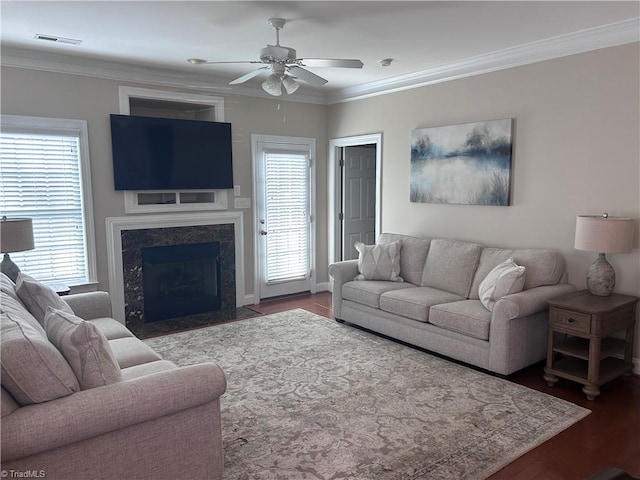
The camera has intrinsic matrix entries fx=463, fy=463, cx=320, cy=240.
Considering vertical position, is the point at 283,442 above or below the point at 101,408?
below

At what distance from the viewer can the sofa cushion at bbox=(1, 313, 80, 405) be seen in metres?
1.79

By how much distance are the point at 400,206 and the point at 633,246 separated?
98.2 inches

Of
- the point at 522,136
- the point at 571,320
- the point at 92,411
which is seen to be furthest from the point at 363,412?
the point at 522,136

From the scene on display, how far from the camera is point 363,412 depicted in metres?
3.10

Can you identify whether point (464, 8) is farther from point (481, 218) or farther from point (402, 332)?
point (402, 332)

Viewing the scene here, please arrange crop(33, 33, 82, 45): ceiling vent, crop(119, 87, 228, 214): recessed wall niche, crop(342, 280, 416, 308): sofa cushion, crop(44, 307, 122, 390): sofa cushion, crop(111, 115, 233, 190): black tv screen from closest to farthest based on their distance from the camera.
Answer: crop(44, 307, 122, 390): sofa cushion < crop(33, 33, 82, 45): ceiling vent < crop(342, 280, 416, 308): sofa cushion < crop(111, 115, 233, 190): black tv screen < crop(119, 87, 228, 214): recessed wall niche

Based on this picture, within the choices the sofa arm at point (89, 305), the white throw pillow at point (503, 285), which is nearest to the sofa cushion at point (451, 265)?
the white throw pillow at point (503, 285)

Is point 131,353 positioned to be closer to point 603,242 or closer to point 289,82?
point 289,82

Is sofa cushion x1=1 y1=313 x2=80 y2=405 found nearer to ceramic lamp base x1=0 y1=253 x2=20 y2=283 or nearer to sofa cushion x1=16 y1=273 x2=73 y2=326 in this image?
sofa cushion x1=16 y1=273 x2=73 y2=326

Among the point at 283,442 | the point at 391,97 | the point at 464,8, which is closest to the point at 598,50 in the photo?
the point at 464,8

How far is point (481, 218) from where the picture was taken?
471cm

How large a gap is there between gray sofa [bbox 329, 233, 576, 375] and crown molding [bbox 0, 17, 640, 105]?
5.65ft

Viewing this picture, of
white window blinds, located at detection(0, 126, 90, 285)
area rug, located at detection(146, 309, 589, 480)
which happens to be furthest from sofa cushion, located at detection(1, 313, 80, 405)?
Answer: white window blinds, located at detection(0, 126, 90, 285)

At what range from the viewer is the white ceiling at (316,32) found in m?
3.15
